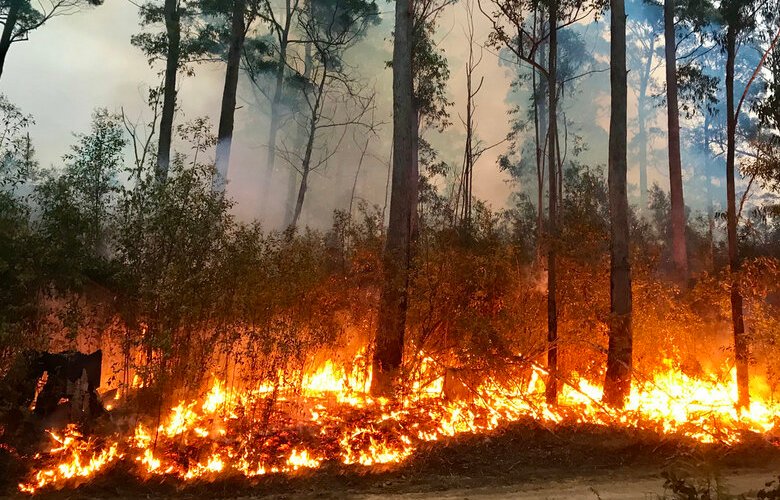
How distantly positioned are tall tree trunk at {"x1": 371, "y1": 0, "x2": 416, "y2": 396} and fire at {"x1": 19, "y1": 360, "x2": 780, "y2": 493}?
56cm

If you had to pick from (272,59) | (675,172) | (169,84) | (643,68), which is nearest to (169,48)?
(169,84)

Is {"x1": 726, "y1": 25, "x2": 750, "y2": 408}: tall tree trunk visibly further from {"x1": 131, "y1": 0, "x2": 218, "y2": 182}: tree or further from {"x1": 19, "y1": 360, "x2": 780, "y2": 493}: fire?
{"x1": 131, "y1": 0, "x2": 218, "y2": 182}: tree

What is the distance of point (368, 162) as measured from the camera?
2223 inches

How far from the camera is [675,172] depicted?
1644 centimetres

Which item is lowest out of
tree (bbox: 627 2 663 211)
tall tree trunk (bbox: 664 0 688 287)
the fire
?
the fire

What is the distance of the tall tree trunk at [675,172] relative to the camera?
1538 centimetres

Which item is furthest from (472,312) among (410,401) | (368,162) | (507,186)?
(368,162)

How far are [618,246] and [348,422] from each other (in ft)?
19.6

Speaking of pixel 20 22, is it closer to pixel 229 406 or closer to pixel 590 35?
pixel 229 406

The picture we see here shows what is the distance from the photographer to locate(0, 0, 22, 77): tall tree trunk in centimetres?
1307

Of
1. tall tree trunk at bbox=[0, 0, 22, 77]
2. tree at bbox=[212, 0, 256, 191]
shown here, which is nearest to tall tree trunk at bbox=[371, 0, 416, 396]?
tree at bbox=[212, 0, 256, 191]

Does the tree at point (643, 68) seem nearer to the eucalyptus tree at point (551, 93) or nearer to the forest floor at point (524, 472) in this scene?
the eucalyptus tree at point (551, 93)

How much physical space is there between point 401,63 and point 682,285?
32.6ft

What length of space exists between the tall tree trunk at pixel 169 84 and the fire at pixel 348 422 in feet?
27.2
